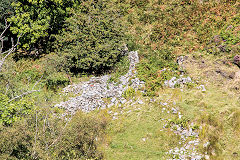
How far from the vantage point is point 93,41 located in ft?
56.7

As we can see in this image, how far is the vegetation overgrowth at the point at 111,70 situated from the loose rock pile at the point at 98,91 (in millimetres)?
536

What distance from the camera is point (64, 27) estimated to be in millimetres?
20703

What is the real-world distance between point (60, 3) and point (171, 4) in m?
9.51

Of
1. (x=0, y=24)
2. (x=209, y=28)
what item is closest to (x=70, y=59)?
(x=0, y=24)

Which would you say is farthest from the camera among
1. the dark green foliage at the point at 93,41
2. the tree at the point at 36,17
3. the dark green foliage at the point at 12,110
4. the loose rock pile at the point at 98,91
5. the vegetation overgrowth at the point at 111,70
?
the tree at the point at 36,17

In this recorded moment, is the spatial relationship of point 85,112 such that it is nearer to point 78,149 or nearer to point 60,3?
point 78,149

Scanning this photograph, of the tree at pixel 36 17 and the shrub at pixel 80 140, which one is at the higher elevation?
the tree at pixel 36 17

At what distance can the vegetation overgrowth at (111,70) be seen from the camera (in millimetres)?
10695

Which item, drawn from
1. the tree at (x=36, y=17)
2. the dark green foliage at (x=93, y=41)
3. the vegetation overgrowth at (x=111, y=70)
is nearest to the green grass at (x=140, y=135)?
the vegetation overgrowth at (x=111, y=70)

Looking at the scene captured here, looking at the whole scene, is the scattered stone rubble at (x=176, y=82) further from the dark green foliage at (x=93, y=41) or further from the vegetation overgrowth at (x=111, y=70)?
the dark green foliage at (x=93, y=41)

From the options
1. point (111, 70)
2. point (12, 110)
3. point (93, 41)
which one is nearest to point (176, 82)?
point (111, 70)

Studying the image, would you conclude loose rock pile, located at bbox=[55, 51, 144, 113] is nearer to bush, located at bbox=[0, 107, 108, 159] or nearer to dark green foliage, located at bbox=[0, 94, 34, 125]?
dark green foliage, located at bbox=[0, 94, 34, 125]

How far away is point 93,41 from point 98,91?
3924 mm

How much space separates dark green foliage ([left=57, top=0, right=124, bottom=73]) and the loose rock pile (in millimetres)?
1320
